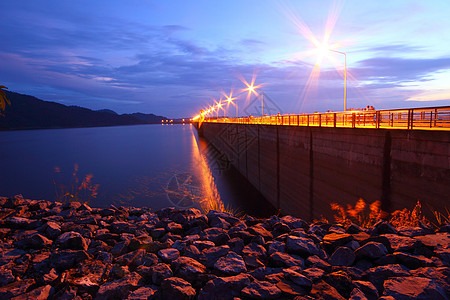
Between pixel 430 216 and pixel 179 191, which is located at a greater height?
pixel 430 216

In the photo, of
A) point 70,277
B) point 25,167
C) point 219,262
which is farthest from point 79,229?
point 25,167

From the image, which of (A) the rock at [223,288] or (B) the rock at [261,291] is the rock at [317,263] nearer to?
(B) the rock at [261,291]

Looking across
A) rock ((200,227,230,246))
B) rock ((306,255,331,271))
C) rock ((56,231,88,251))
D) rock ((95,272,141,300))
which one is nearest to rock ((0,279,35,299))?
rock ((56,231,88,251))

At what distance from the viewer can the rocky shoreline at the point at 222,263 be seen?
12.9ft

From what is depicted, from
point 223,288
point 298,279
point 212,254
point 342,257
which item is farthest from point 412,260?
point 212,254

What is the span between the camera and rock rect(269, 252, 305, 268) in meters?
4.74

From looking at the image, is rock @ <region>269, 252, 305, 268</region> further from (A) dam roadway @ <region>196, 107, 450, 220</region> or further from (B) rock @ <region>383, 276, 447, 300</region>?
(A) dam roadway @ <region>196, 107, 450, 220</region>

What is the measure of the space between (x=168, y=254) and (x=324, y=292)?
292 centimetres

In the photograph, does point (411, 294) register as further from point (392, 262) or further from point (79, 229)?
point (79, 229)

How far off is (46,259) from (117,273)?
5.26 feet

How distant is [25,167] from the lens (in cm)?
Answer: 4594

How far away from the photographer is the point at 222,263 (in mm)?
4734

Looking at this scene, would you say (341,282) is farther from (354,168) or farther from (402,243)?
(354,168)

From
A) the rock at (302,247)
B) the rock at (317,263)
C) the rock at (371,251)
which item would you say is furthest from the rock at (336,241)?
the rock at (317,263)
